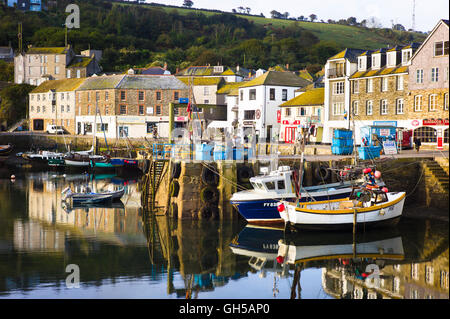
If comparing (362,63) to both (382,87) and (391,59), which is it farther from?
(382,87)

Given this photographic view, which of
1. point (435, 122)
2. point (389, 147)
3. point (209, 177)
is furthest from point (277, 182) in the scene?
point (435, 122)

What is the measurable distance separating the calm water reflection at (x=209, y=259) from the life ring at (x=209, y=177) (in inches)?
83.2

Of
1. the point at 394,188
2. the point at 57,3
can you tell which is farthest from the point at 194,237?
the point at 57,3

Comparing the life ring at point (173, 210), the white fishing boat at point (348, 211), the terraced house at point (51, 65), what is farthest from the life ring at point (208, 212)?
the terraced house at point (51, 65)

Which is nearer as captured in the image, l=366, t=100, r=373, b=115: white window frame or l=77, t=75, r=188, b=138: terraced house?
l=366, t=100, r=373, b=115: white window frame

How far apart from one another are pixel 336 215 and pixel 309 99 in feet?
95.8

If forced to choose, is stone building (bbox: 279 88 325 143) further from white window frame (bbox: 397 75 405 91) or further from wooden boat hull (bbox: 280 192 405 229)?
wooden boat hull (bbox: 280 192 405 229)

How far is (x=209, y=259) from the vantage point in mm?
22891

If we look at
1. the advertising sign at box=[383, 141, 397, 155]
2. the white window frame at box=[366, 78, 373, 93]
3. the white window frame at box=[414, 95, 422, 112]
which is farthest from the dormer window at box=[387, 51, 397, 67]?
the advertising sign at box=[383, 141, 397, 155]

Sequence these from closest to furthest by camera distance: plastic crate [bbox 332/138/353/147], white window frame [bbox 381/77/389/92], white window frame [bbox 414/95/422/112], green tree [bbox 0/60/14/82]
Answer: plastic crate [bbox 332/138/353/147], white window frame [bbox 414/95/422/112], white window frame [bbox 381/77/389/92], green tree [bbox 0/60/14/82]


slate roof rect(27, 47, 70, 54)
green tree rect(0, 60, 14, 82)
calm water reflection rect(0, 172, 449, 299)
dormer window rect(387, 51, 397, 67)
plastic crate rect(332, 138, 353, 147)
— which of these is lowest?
calm water reflection rect(0, 172, 449, 299)

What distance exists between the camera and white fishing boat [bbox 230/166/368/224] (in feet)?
88.8

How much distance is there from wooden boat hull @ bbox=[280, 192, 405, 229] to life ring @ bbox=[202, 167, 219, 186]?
4550mm

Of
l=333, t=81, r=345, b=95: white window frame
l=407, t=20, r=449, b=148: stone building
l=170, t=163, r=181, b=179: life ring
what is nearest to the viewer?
l=170, t=163, r=181, b=179: life ring
